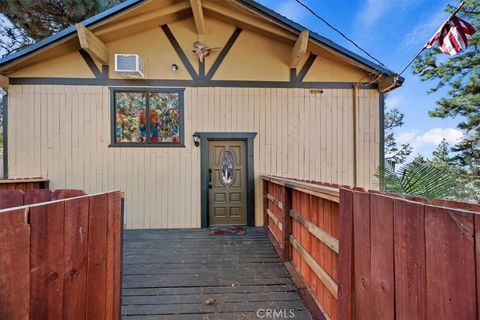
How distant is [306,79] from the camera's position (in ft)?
17.6

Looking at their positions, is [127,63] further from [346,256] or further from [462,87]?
[462,87]

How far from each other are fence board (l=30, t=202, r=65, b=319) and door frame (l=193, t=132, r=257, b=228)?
4109 millimetres

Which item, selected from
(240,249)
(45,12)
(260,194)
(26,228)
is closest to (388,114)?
(260,194)

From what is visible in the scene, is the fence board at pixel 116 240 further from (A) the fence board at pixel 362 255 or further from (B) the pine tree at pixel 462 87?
(B) the pine tree at pixel 462 87

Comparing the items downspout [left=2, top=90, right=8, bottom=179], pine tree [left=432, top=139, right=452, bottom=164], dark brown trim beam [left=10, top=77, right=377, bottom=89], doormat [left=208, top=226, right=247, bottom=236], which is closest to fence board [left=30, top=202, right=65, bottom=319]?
doormat [left=208, top=226, right=247, bottom=236]

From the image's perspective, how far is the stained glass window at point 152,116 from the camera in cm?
517

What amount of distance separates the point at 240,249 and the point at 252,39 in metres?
4.28

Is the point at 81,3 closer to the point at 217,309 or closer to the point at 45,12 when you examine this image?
the point at 45,12

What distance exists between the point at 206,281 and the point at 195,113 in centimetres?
343

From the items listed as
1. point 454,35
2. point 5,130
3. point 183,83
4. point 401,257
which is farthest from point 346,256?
point 5,130

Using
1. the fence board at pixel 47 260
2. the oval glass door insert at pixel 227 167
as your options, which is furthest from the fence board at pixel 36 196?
the oval glass door insert at pixel 227 167

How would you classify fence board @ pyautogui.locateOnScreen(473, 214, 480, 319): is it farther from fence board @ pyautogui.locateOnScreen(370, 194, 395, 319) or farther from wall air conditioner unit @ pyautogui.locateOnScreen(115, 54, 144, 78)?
wall air conditioner unit @ pyautogui.locateOnScreen(115, 54, 144, 78)

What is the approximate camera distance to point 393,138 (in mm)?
17531

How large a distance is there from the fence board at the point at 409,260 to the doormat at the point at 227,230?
3.80 m
